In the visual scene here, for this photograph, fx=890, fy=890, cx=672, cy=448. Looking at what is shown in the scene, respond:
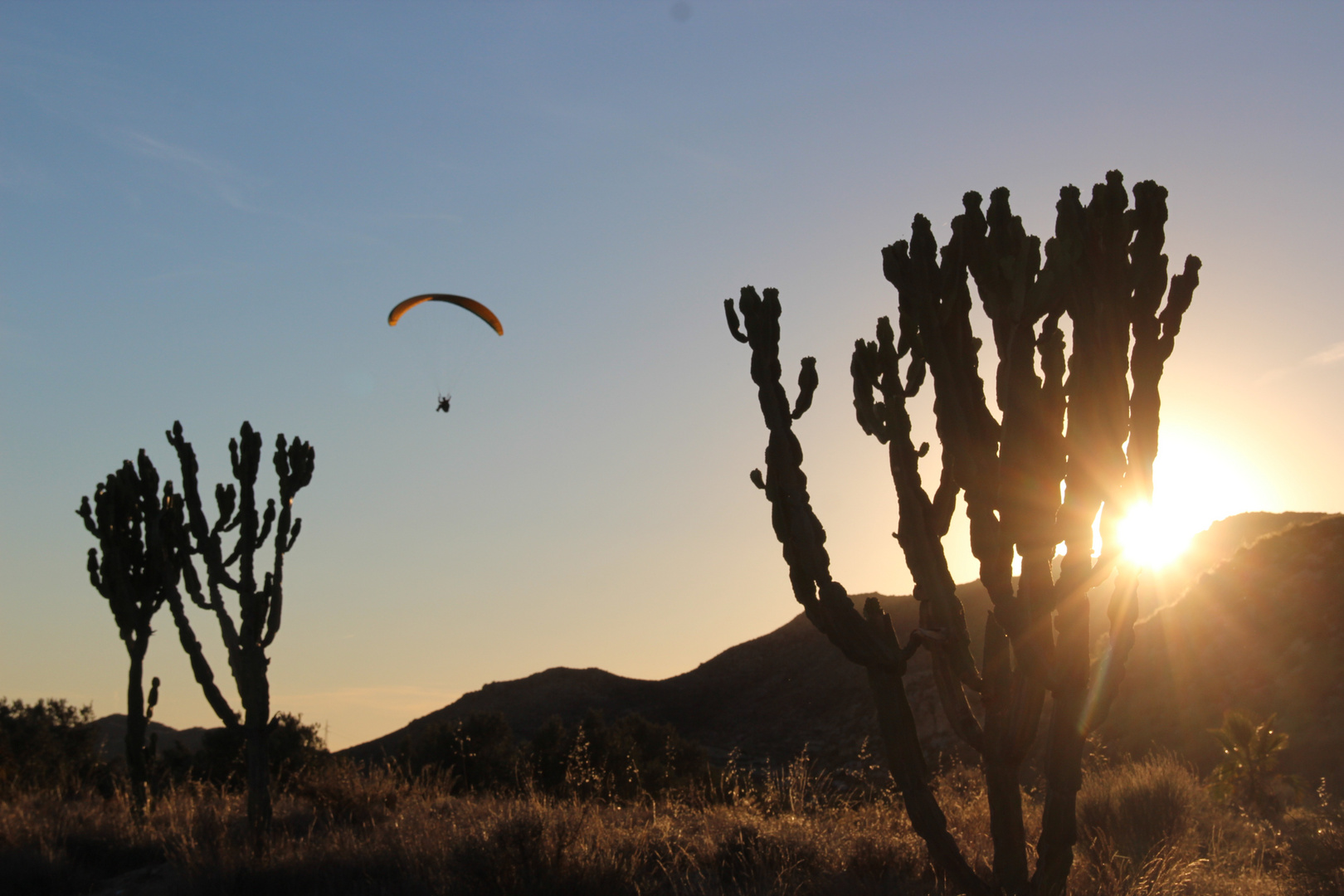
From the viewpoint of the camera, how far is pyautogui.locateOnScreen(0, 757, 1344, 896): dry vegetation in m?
7.13

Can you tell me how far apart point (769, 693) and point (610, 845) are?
4133 centimetres

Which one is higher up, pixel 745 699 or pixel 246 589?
pixel 246 589

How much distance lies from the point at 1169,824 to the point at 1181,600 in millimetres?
21814

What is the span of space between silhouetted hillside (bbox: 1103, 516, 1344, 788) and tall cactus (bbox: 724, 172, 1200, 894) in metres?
17.3

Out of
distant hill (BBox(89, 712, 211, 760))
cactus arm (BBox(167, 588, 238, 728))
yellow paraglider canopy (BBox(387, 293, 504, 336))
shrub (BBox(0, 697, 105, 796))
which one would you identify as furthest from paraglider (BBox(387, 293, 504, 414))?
distant hill (BBox(89, 712, 211, 760))

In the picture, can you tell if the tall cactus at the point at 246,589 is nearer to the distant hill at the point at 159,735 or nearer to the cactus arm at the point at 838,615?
the cactus arm at the point at 838,615

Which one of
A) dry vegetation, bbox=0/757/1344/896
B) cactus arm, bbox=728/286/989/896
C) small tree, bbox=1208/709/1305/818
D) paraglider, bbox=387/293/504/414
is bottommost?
small tree, bbox=1208/709/1305/818

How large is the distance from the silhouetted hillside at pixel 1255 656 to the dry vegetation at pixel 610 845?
10.0 metres

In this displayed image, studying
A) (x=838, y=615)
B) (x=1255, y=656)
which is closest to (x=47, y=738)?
(x=838, y=615)

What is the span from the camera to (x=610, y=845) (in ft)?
25.9

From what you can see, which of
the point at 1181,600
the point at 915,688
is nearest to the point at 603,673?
the point at 915,688

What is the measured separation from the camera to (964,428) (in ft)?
20.4

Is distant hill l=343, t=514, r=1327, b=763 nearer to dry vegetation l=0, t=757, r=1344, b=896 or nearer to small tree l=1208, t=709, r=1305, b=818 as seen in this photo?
small tree l=1208, t=709, r=1305, b=818

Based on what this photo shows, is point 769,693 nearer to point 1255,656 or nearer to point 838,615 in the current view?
point 1255,656
